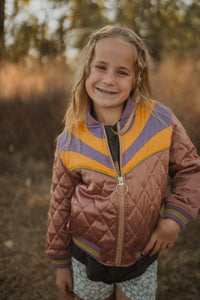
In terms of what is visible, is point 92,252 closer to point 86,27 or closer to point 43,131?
point 43,131

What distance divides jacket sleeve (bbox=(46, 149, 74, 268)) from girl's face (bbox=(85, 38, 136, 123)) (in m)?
0.40

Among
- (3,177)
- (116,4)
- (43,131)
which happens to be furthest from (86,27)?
(3,177)

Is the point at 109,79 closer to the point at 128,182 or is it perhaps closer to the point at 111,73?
the point at 111,73

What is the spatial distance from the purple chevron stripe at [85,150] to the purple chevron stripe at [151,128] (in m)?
0.09

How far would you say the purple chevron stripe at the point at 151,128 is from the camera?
1251mm

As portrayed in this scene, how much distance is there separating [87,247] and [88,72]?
0.95 m

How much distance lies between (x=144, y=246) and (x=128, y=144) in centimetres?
54

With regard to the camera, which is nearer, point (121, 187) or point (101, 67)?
point (121, 187)

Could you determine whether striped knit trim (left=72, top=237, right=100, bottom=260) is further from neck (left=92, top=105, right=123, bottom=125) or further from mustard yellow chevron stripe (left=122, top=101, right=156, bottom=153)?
neck (left=92, top=105, right=123, bottom=125)

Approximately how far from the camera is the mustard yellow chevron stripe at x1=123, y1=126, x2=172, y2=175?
123cm

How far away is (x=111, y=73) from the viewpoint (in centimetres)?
128

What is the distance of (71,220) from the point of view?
1334 millimetres

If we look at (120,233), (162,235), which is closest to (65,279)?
(120,233)

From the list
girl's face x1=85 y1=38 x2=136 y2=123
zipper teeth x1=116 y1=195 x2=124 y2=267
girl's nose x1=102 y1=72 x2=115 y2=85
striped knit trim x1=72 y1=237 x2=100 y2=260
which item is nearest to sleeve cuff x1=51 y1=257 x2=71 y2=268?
striped knit trim x1=72 y1=237 x2=100 y2=260
